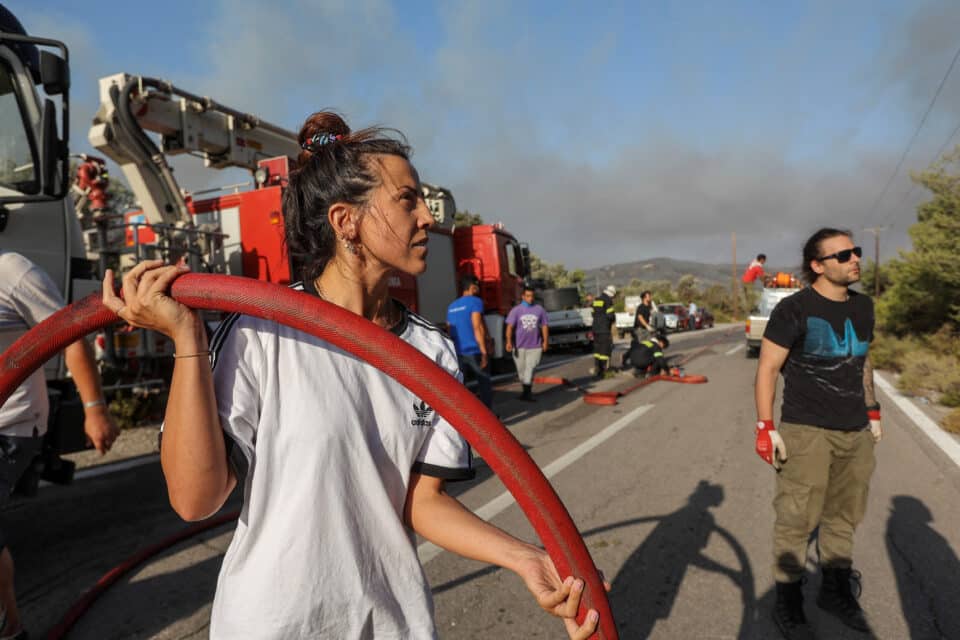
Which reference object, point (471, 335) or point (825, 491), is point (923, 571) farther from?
point (471, 335)

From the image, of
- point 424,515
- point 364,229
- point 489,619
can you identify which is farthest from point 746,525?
point 364,229

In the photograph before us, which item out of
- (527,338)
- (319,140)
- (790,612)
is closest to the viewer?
(319,140)

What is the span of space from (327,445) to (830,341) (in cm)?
292

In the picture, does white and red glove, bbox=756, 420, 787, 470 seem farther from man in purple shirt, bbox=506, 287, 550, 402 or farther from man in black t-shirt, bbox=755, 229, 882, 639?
man in purple shirt, bbox=506, 287, 550, 402

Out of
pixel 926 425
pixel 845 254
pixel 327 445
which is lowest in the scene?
pixel 926 425

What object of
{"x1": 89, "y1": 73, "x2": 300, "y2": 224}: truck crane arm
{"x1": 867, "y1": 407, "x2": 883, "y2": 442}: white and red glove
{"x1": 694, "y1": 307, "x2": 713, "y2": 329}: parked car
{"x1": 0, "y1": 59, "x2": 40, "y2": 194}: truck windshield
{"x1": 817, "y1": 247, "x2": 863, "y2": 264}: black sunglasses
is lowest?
{"x1": 694, "y1": 307, "x2": 713, "y2": 329}: parked car

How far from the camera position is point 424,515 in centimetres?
153

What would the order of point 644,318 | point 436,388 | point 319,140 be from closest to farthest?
point 436,388 < point 319,140 < point 644,318

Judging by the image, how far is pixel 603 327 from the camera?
13.2 metres

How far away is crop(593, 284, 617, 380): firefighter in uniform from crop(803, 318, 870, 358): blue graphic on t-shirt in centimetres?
963

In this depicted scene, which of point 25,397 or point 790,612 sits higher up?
point 25,397

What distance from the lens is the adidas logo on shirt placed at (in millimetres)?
1495

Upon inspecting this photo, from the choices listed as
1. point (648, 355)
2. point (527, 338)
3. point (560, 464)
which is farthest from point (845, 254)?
point (648, 355)

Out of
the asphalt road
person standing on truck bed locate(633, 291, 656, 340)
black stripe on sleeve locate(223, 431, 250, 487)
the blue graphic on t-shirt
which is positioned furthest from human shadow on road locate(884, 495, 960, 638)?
person standing on truck bed locate(633, 291, 656, 340)
